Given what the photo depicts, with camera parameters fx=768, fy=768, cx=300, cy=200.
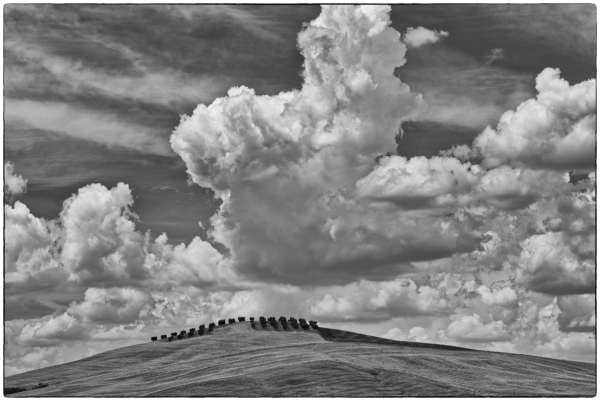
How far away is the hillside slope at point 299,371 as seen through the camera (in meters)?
93.6

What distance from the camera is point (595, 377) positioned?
10400 cm

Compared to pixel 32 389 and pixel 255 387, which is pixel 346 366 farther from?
pixel 32 389

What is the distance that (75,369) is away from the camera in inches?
4358

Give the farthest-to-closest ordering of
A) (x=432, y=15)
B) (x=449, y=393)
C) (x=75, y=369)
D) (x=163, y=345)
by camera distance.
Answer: (x=163, y=345), (x=75, y=369), (x=432, y=15), (x=449, y=393)

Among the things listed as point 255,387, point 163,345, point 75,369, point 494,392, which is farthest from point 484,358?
point 75,369

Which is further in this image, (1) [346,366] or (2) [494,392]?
(1) [346,366]

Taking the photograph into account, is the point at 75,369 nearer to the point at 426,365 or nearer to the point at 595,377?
the point at 426,365

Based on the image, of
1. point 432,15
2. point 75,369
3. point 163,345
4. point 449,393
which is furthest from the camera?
point 163,345

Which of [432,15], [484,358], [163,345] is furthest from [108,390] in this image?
[432,15]

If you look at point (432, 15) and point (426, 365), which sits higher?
point (432, 15)

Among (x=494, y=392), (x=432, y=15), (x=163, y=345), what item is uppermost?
(x=432, y=15)

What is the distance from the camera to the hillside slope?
9356 cm

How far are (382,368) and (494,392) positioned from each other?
15189mm

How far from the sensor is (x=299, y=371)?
98688 mm
